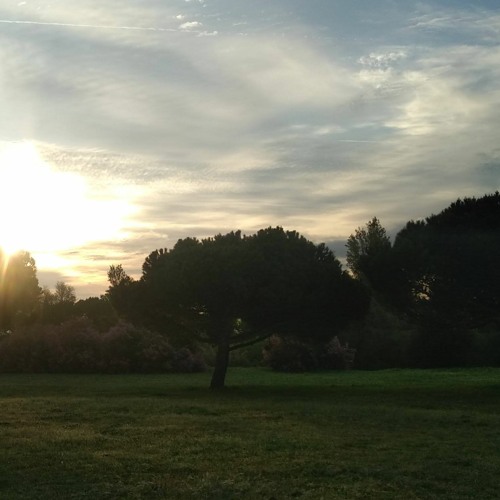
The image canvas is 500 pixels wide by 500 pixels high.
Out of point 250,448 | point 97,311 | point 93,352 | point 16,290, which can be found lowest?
point 250,448

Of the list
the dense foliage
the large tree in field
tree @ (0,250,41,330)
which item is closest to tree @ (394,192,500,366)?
the dense foliage

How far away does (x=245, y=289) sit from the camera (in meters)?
32.5

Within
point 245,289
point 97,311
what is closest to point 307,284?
point 245,289

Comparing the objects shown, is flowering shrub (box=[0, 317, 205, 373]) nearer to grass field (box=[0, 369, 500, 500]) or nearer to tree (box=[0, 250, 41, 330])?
tree (box=[0, 250, 41, 330])

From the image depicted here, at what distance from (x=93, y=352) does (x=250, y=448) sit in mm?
40946

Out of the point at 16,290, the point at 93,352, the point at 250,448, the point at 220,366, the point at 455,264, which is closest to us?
the point at 250,448

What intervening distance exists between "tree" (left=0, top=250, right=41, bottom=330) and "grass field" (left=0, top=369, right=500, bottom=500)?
4071cm

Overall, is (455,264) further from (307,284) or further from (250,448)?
(250,448)

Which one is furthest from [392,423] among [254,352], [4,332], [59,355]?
[4,332]

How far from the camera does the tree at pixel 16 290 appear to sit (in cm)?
6744

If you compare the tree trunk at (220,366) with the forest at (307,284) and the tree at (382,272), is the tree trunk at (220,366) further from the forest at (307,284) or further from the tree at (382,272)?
the tree at (382,272)

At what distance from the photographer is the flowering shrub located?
54156mm

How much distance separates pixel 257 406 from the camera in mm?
25297

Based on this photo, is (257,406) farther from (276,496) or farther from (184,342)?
(276,496)
